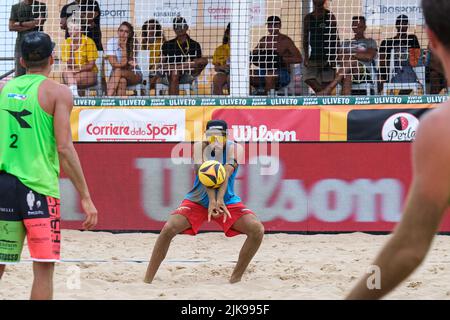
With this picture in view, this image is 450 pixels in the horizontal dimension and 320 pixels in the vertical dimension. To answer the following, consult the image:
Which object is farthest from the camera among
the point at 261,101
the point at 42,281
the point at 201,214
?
the point at 261,101

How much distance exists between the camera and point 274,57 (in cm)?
1041

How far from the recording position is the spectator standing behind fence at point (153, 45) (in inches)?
420

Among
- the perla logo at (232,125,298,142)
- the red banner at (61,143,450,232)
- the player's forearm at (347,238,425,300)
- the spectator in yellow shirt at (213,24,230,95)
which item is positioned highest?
the spectator in yellow shirt at (213,24,230,95)

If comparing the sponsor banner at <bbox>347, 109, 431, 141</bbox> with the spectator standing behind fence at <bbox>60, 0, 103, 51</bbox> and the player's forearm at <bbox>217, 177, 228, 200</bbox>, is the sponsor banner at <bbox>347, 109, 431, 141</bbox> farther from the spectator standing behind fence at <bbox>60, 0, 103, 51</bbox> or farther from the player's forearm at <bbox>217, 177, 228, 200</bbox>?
the spectator standing behind fence at <bbox>60, 0, 103, 51</bbox>

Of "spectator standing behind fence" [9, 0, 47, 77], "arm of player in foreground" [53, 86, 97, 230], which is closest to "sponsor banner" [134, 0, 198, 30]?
"spectator standing behind fence" [9, 0, 47, 77]

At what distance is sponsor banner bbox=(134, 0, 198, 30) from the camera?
10.9 meters

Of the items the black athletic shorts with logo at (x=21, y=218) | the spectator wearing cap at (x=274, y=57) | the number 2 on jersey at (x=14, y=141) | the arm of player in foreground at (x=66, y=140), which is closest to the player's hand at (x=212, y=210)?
the arm of player in foreground at (x=66, y=140)

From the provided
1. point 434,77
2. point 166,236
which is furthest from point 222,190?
point 434,77

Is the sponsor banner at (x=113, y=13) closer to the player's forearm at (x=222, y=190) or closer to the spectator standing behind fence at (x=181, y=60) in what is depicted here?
the spectator standing behind fence at (x=181, y=60)

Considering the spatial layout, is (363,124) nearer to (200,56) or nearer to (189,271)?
(200,56)

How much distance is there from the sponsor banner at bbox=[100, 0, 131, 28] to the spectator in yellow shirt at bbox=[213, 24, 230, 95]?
1.39m

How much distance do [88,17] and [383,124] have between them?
4.35m

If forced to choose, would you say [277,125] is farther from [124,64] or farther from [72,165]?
[72,165]

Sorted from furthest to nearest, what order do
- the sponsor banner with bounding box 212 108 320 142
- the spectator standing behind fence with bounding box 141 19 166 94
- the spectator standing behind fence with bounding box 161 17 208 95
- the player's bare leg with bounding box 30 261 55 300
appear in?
the spectator standing behind fence with bounding box 141 19 166 94, the spectator standing behind fence with bounding box 161 17 208 95, the sponsor banner with bounding box 212 108 320 142, the player's bare leg with bounding box 30 261 55 300
